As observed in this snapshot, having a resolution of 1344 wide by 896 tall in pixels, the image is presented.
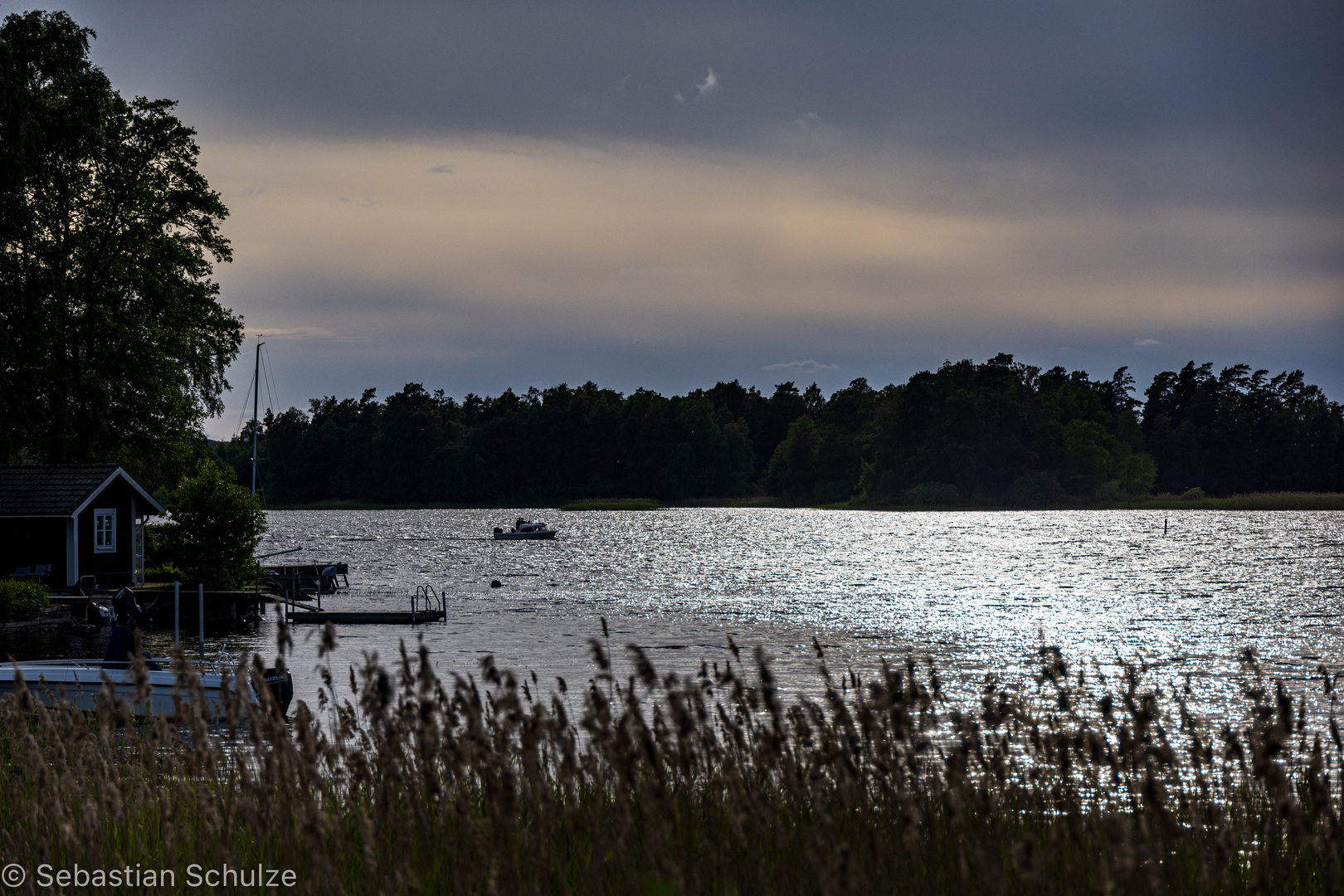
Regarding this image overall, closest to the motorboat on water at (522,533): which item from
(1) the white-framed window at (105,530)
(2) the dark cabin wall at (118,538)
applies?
(2) the dark cabin wall at (118,538)

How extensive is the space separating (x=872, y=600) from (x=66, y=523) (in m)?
29.6

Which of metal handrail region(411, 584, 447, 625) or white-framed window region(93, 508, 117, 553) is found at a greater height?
white-framed window region(93, 508, 117, 553)

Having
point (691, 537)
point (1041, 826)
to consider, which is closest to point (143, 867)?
point (1041, 826)

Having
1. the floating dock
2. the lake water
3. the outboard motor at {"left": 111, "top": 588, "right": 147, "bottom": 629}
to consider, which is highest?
the outboard motor at {"left": 111, "top": 588, "right": 147, "bottom": 629}

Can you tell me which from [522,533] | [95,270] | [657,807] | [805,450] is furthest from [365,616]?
[805,450]

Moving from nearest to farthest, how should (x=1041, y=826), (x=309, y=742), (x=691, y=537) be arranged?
(x=309, y=742)
(x=1041, y=826)
(x=691, y=537)

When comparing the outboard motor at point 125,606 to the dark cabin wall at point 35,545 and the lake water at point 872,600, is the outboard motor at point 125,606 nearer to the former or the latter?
the lake water at point 872,600

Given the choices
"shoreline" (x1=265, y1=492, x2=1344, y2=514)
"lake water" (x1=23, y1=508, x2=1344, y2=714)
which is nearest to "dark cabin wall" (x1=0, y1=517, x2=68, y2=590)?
"lake water" (x1=23, y1=508, x2=1344, y2=714)

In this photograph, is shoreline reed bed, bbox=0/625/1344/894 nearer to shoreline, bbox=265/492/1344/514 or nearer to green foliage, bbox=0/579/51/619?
green foliage, bbox=0/579/51/619

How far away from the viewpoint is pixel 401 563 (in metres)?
77.9

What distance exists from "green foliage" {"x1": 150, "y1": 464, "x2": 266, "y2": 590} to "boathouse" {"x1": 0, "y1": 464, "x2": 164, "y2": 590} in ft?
5.18

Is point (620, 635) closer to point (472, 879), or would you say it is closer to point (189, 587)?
point (189, 587)

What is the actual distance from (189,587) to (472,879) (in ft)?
122

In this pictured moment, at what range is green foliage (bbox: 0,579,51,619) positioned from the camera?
3036cm
